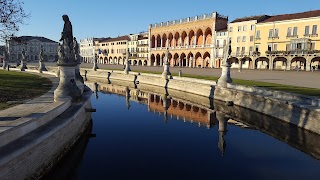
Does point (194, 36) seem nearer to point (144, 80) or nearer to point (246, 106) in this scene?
point (144, 80)

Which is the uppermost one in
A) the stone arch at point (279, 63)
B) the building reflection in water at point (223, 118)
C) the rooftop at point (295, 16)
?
the rooftop at point (295, 16)

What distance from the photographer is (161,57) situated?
8381 cm

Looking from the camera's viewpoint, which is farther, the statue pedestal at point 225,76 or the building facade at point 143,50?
the building facade at point 143,50

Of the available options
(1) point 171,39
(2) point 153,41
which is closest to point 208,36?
(1) point 171,39

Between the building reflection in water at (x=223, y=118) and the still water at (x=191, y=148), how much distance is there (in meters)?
0.05

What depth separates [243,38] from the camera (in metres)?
62.2

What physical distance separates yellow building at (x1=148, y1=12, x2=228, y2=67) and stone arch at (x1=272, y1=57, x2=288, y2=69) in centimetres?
1491

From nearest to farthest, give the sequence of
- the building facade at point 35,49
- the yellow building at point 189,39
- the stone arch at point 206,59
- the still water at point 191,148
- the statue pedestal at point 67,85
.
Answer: the still water at point 191,148 < the statue pedestal at point 67,85 < the yellow building at point 189,39 < the stone arch at point 206,59 < the building facade at point 35,49

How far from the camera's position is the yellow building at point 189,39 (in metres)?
67.4

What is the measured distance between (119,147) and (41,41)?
141 m

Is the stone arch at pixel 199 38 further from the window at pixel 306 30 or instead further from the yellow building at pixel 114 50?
the yellow building at pixel 114 50

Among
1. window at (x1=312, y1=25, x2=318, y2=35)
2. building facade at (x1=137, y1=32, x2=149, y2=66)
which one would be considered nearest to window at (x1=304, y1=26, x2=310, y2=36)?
window at (x1=312, y1=25, x2=318, y2=35)

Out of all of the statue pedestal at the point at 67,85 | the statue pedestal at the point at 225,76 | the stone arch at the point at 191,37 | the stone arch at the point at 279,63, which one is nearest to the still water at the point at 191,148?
the statue pedestal at the point at 67,85

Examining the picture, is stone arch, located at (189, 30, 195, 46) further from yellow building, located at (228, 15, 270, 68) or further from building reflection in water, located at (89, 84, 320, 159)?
building reflection in water, located at (89, 84, 320, 159)
